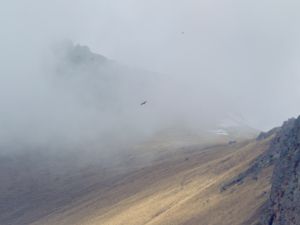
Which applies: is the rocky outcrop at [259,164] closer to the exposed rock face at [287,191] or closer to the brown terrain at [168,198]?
the brown terrain at [168,198]

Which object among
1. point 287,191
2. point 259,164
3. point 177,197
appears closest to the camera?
point 287,191

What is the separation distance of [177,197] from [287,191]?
53822mm

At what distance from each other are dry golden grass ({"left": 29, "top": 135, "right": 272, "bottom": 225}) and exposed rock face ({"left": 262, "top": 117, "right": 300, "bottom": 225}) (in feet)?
44.5

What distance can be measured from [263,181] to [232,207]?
22.2 ft

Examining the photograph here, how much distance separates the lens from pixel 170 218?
319ft

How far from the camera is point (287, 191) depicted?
6003 cm

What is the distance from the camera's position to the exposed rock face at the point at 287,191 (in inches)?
2290

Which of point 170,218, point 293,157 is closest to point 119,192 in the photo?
point 170,218

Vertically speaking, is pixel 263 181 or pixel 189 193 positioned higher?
pixel 189 193

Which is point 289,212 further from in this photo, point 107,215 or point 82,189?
point 82,189

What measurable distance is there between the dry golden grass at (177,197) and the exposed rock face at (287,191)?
1355 cm

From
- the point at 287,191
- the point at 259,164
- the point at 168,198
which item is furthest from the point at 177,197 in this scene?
the point at 287,191

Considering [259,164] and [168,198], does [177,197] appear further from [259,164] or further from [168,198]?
[259,164]

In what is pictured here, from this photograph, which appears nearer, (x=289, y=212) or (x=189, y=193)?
(x=289, y=212)
